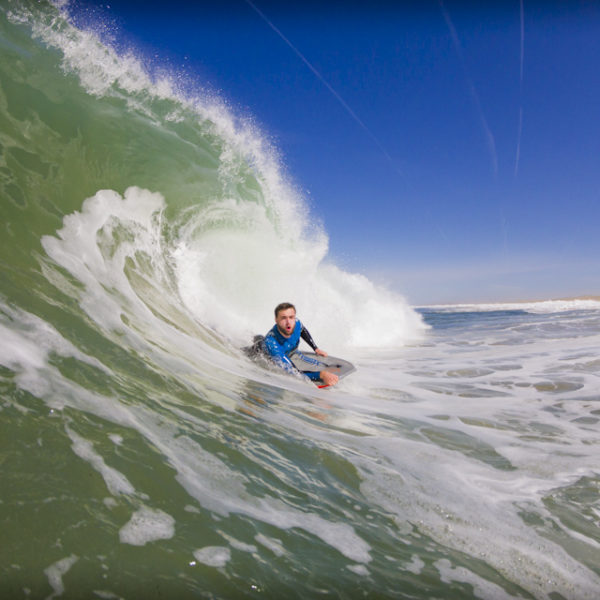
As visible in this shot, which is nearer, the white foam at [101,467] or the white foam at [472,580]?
the white foam at [472,580]

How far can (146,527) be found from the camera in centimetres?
152

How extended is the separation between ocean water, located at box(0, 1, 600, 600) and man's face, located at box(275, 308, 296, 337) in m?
0.75

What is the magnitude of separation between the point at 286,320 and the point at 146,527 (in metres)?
4.26

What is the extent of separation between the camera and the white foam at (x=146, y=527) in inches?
57.4

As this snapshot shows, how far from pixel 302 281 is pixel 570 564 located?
10.5m

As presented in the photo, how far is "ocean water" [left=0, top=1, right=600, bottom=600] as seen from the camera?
58.2 inches

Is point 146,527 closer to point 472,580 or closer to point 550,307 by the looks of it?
point 472,580

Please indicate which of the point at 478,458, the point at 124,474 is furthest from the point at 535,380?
the point at 124,474

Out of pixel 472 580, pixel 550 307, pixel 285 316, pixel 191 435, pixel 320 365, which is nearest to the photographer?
pixel 472 580

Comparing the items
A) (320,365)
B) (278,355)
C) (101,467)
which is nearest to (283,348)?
(278,355)

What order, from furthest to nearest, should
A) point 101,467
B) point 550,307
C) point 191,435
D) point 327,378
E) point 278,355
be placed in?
point 550,307
point 278,355
point 327,378
point 191,435
point 101,467

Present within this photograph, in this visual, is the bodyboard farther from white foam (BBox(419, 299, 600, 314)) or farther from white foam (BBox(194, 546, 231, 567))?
white foam (BBox(419, 299, 600, 314))

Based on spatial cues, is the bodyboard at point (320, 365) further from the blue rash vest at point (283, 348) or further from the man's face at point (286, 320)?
the man's face at point (286, 320)

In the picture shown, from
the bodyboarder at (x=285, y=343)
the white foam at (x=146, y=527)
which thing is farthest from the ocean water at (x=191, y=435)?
the bodyboarder at (x=285, y=343)
